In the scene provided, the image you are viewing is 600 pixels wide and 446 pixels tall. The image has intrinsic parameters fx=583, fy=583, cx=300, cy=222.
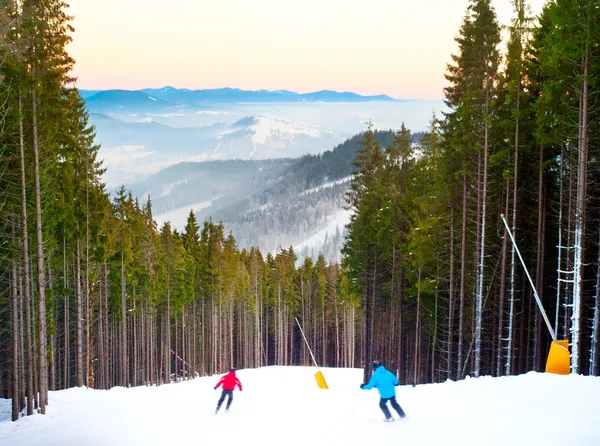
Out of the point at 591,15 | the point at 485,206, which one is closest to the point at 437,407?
the point at 485,206

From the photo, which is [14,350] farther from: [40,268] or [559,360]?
[559,360]

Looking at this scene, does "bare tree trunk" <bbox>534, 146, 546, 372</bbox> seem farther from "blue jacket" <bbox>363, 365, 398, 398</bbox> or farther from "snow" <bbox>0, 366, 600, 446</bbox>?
"blue jacket" <bbox>363, 365, 398, 398</bbox>

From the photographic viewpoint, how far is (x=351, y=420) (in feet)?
52.3

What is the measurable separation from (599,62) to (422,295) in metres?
19.1

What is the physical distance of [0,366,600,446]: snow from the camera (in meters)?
12.3

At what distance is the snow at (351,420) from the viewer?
40.4 feet

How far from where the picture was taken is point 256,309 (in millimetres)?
73062

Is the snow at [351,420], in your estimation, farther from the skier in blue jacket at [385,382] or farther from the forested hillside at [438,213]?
the forested hillside at [438,213]

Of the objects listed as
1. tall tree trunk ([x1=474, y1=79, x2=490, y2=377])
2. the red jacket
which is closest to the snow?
the red jacket

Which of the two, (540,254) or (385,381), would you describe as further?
(540,254)

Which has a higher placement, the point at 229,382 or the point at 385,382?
A: the point at 385,382

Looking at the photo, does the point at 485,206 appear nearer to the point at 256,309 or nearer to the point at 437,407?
the point at 437,407

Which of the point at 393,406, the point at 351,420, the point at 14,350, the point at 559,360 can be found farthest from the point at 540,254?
the point at 14,350

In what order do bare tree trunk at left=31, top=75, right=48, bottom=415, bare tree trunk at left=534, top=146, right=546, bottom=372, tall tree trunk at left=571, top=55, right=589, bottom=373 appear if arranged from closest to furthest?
1. tall tree trunk at left=571, top=55, right=589, bottom=373
2. bare tree trunk at left=31, top=75, right=48, bottom=415
3. bare tree trunk at left=534, top=146, right=546, bottom=372
